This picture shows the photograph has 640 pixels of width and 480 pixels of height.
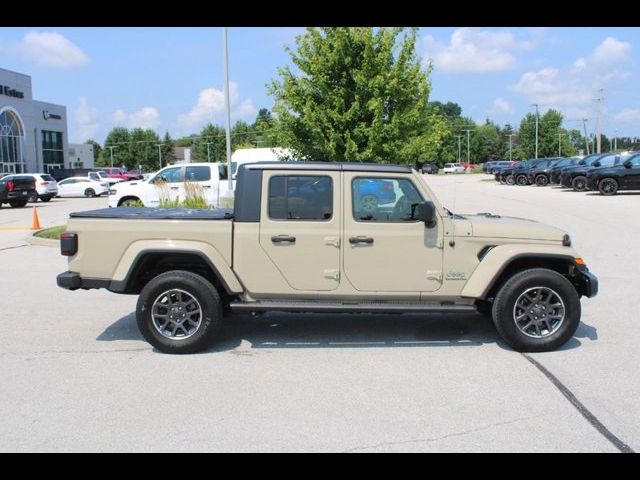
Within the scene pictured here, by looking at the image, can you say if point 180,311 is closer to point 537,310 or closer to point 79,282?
point 79,282

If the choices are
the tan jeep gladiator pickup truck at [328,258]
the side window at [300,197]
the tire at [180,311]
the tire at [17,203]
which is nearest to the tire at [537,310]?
the tan jeep gladiator pickup truck at [328,258]

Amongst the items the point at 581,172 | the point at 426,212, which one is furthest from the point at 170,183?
the point at 581,172

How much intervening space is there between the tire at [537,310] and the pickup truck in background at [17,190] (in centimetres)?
2673

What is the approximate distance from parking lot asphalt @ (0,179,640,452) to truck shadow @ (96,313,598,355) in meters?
0.02

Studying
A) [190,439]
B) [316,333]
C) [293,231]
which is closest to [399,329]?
[316,333]

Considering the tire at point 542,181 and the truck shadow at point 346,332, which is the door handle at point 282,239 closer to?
the truck shadow at point 346,332

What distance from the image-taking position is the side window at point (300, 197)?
5672 mm

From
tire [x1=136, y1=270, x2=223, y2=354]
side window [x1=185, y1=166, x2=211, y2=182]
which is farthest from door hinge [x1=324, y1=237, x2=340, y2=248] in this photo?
side window [x1=185, y1=166, x2=211, y2=182]

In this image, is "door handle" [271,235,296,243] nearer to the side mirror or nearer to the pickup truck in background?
the side mirror

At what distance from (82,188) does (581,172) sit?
28933mm

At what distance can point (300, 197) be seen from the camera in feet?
18.7

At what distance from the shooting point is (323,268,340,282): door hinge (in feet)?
18.3
